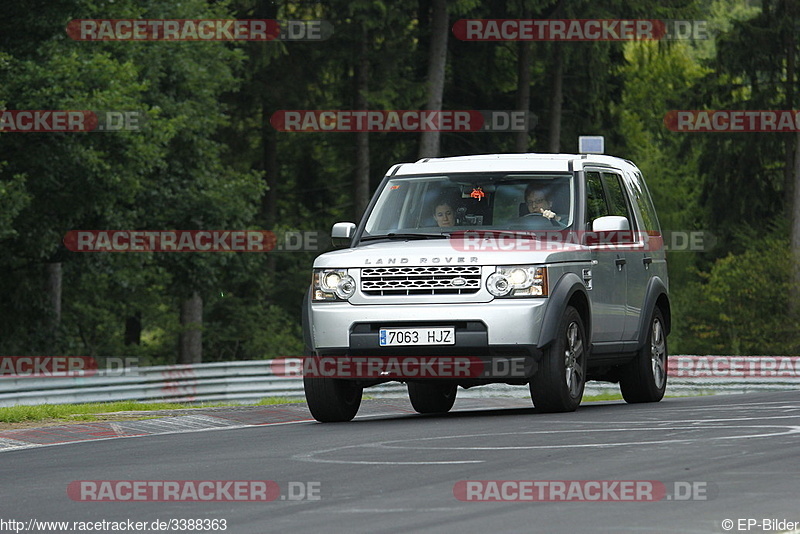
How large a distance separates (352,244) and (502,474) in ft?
17.5

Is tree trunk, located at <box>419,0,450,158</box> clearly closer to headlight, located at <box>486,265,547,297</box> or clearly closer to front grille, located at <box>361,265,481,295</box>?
front grille, located at <box>361,265,481,295</box>

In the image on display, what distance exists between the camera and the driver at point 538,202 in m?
14.1

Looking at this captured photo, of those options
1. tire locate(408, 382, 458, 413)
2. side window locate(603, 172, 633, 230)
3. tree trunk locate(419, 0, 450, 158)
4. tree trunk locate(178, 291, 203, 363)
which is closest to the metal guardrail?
tire locate(408, 382, 458, 413)

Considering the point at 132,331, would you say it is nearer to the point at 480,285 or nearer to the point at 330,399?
the point at 330,399

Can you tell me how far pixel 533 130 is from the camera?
52125 mm

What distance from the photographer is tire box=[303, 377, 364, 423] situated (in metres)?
13.8

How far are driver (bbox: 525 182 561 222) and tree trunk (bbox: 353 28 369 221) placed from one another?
105 feet

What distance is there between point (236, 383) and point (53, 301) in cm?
1649

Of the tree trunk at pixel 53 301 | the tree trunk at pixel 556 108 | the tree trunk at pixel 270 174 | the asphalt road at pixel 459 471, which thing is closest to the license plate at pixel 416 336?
the asphalt road at pixel 459 471

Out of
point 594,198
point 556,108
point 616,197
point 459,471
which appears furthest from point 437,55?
point 459,471

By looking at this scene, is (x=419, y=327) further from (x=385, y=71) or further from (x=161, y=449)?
(x=385, y=71)

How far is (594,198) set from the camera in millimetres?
14672

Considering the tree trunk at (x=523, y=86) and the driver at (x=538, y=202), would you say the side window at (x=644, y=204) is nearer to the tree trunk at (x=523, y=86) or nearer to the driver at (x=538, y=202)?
the driver at (x=538, y=202)

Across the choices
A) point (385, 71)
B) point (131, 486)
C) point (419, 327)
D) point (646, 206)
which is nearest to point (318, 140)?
point (385, 71)
